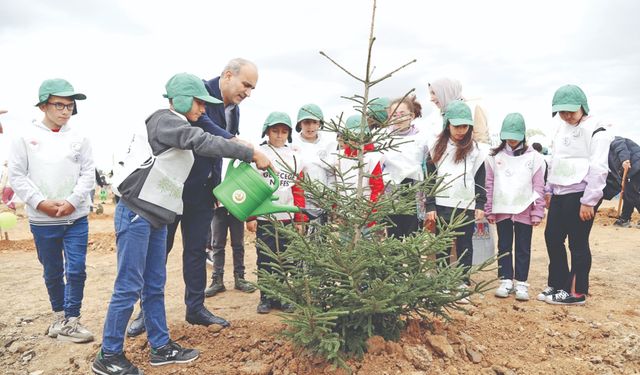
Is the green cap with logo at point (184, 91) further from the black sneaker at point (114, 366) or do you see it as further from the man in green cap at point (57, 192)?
the black sneaker at point (114, 366)

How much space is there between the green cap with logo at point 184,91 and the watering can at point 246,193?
524 mm

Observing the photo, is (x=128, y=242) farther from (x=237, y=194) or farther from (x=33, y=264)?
(x=33, y=264)

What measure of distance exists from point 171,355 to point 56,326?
1.41 m

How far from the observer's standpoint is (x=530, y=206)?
4.88 metres

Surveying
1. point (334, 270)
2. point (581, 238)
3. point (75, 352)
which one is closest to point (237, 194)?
point (334, 270)

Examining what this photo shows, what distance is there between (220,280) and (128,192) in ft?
8.54

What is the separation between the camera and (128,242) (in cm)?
298

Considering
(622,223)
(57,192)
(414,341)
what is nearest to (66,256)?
(57,192)

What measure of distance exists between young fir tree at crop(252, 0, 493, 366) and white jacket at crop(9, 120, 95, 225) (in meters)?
1.96

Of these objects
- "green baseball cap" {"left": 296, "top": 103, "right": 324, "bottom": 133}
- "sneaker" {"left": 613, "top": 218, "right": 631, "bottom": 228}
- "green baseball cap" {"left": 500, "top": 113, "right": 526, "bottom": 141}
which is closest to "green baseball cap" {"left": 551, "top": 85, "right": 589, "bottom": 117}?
"green baseball cap" {"left": 500, "top": 113, "right": 526, "bottom": 141}

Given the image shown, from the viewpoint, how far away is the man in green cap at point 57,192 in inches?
149

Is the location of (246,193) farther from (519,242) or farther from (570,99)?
(570,99)

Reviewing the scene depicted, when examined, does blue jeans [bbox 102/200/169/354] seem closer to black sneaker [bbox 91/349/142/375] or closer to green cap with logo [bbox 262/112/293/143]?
black sneaker [bbox 91/349/142/375]

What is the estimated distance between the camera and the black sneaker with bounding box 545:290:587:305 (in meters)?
4.70
